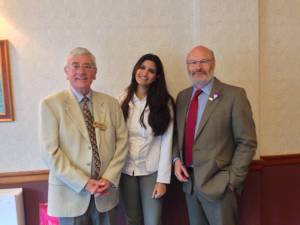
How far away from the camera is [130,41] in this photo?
7.57 feet

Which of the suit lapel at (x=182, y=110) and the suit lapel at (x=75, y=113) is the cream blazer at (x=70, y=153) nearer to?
the suit lapel at (x=75, y=113)

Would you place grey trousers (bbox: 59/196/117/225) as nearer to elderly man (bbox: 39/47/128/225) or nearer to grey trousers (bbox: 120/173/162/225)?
elderly man (bbox: 39/47/128/225)

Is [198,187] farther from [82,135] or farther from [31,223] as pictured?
[31,223]

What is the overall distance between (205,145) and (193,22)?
1.05 m

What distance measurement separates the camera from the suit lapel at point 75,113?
1653mm

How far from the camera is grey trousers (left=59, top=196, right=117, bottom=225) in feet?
5.50

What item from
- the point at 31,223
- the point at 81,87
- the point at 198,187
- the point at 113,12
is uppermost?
the point at 113,12

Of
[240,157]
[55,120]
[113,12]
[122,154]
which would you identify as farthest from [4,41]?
[240,157]

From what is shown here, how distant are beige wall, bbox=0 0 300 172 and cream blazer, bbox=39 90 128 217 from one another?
689 mm


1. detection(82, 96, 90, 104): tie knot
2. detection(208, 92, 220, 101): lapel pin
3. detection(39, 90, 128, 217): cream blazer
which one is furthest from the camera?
detection(208, 92, 220, 101): lapel pin

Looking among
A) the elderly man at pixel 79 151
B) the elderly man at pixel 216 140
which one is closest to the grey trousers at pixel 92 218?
the elderly man at pixel 79 151

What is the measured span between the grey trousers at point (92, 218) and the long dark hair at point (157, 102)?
0.59 m

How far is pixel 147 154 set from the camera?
196 centimetres

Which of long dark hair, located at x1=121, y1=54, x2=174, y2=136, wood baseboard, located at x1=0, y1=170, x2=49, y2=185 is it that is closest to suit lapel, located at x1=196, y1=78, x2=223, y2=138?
long dark hair, located at x1=121, y1=54, x2=174, y2=136
